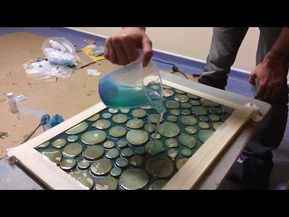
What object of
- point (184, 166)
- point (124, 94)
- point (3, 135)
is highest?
point (124, 94)

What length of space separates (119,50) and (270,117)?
66 cm

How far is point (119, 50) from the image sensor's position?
2.21ft

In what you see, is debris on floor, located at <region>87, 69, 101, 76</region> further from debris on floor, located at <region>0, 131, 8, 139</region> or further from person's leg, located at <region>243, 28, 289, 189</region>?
person's leg, located at <region>243, 28, 289, 189</region>

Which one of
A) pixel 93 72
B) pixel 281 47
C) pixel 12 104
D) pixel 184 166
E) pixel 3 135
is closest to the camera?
pixel 184 166

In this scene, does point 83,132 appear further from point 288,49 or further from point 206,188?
point 288,49

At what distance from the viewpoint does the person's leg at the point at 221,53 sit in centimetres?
109

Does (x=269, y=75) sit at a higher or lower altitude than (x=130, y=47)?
lower

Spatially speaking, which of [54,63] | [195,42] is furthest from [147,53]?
[195,42]

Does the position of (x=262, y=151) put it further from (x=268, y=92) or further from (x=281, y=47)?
(x=281, y=47)

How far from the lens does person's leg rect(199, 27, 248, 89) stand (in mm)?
1086

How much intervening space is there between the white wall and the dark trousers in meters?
0.70

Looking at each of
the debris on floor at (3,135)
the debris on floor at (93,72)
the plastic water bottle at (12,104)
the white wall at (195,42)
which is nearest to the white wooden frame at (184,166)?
the debris on floor at (3,135)

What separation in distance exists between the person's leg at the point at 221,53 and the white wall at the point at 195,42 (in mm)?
697

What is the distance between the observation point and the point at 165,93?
0.82 metres
